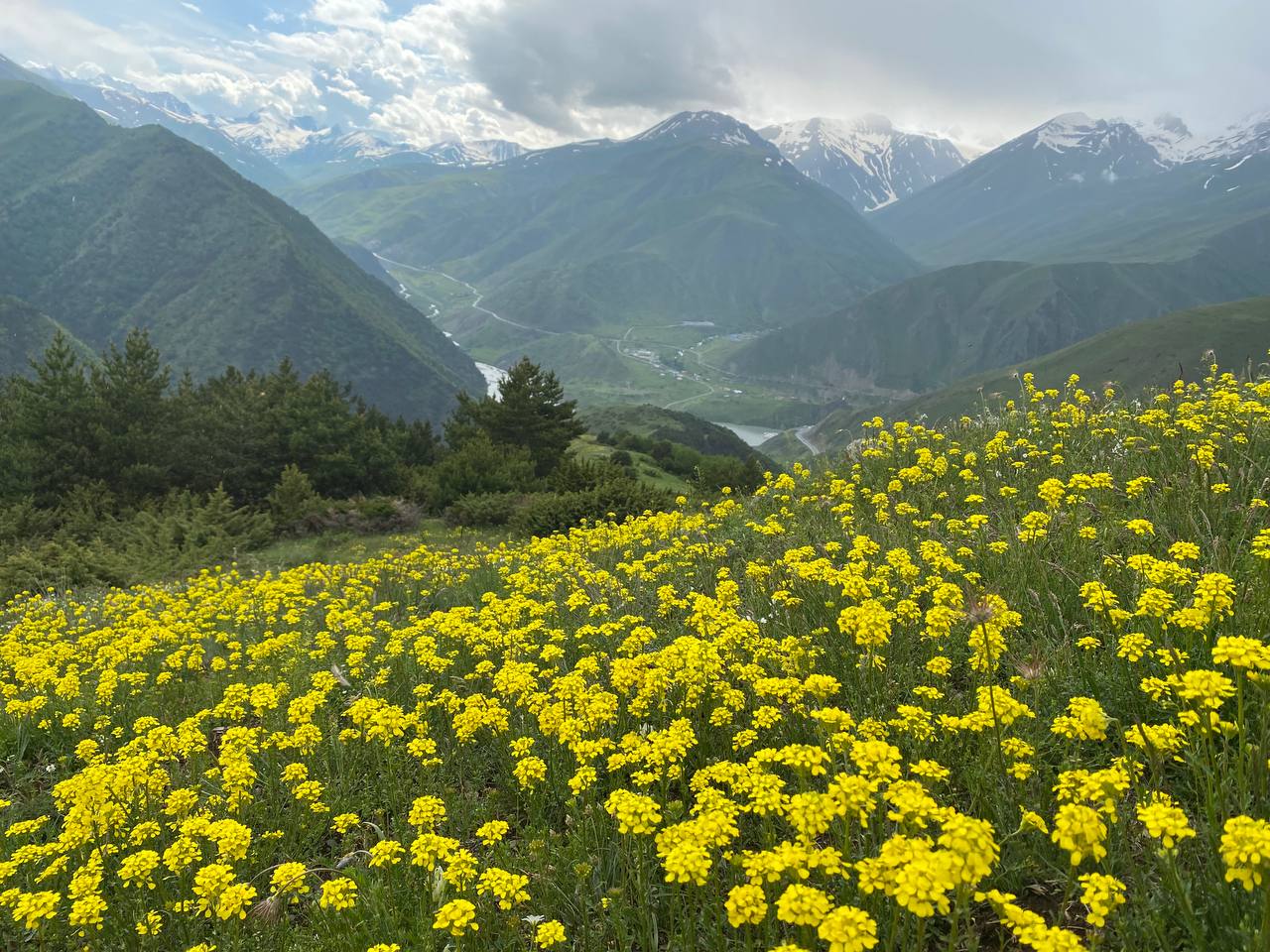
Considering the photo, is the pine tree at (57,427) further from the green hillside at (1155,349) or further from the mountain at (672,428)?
the green hillside at (1155,349)

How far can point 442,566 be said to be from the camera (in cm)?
1262

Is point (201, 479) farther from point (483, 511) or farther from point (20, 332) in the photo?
point (20, 332)

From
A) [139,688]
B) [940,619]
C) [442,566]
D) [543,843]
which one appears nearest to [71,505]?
[442,566]

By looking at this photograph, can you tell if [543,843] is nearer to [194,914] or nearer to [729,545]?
[194,914]

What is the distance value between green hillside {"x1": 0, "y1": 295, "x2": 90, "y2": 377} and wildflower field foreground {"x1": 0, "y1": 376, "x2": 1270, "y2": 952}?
193386 mm

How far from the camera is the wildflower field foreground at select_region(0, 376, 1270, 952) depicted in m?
2.95

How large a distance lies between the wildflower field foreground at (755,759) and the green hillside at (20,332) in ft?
634

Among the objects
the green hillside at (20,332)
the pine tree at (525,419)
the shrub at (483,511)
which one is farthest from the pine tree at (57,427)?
the green hillside at (20,332)

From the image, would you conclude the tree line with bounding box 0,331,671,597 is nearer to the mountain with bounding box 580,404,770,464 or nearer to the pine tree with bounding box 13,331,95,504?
the pine tree with bounding box 13,331,95,504

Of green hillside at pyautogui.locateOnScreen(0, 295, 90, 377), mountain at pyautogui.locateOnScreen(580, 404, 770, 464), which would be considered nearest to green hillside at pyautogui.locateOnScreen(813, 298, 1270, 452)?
mountain at pyautogui.locateOnScreen(580, 404, 770, 464)

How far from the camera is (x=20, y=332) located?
15588cm

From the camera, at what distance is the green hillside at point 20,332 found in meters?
148

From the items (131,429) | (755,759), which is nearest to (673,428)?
(131,429)

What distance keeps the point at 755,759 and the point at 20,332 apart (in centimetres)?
21444
